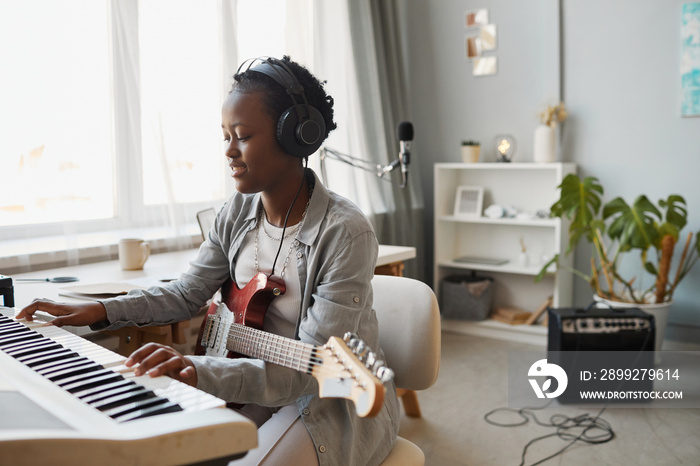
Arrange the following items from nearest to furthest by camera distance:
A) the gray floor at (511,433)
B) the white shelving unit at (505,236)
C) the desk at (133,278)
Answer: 1. the desk at (133,278)
2. the gray floor at (511,433)
3. the white shelving unit at (505,236)

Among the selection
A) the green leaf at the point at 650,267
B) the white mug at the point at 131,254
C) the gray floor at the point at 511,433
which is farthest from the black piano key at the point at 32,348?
the green leaf at the point at 650,267

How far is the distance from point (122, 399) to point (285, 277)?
554 millimetres

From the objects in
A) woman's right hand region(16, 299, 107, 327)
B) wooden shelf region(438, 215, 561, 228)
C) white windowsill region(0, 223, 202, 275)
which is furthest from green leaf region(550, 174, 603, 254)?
woman's right hand region(16, 299, 107, 327)

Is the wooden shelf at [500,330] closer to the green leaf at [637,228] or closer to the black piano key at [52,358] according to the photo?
the green leaf at [637,228]

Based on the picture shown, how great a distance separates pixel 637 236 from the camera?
115 inches

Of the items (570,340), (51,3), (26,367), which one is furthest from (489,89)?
(26,367)

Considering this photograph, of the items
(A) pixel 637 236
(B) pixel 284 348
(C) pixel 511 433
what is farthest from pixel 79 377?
(A) pixel 637 236

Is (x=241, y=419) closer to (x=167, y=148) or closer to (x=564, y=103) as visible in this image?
(x=167, y=148)

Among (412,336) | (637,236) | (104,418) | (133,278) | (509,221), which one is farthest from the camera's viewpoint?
(509,221)

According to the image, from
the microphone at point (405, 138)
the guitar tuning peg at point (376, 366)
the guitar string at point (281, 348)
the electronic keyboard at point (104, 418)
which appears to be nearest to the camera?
the electronic keyboard at point (104, 418)

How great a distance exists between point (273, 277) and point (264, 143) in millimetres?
269

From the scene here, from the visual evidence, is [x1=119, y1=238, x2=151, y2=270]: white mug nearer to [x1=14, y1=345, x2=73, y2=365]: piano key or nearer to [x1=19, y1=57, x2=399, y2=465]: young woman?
[x1=19, y1=57, x2=399, y2=465]: young woman

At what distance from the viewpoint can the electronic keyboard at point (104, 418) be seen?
2.03ft

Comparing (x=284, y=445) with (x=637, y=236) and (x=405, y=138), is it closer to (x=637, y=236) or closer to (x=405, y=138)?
(x=405, y=138)
